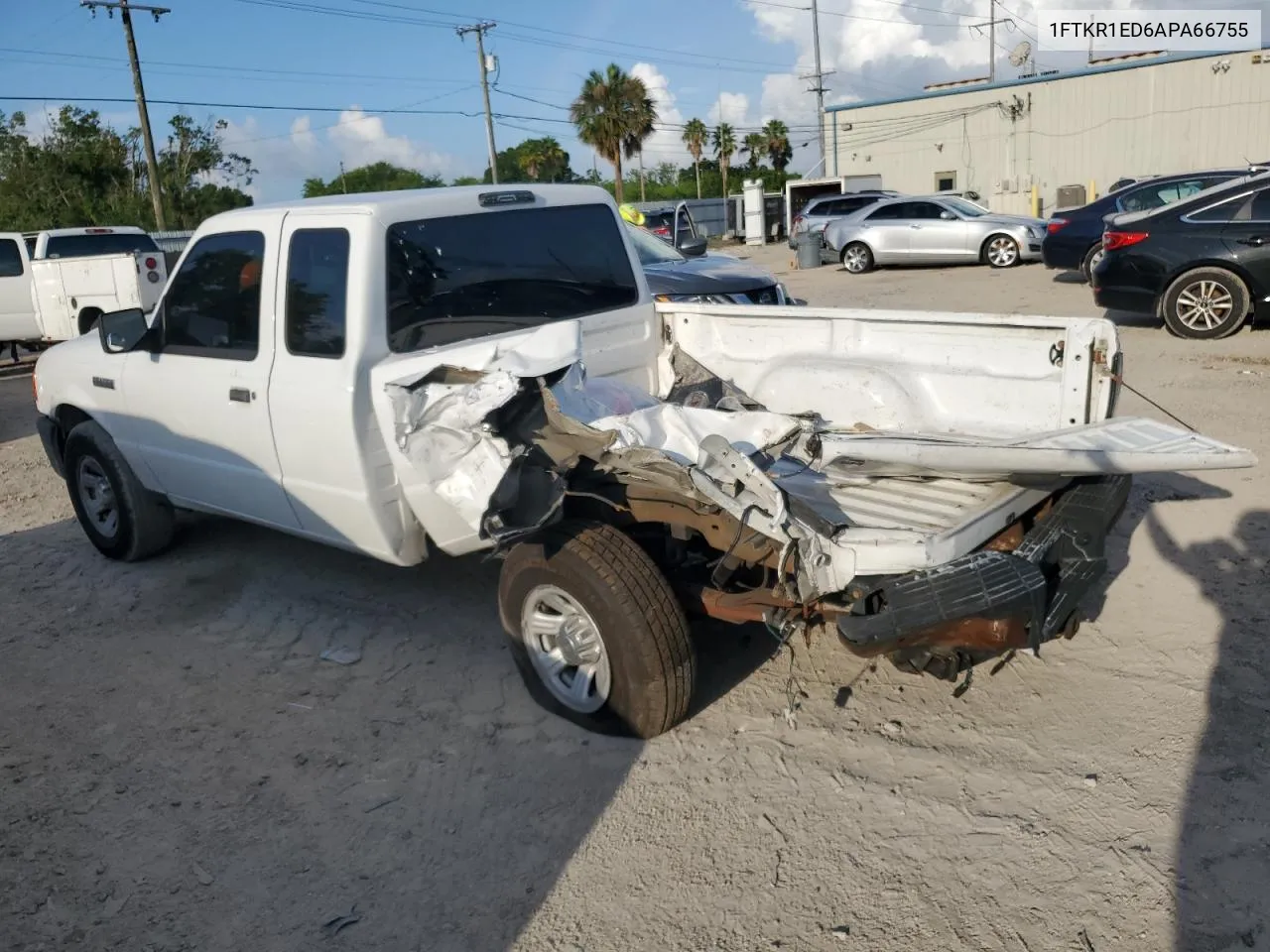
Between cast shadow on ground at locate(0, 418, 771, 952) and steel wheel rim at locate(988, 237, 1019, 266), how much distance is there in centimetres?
1754

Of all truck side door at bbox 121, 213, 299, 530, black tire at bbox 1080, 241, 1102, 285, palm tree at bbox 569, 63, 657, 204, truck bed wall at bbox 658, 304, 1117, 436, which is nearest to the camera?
truck bed wall at bbox 658, 304, 1117, 436

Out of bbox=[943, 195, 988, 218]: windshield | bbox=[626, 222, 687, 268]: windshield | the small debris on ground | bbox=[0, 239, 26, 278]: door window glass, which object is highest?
bbox=[0, 239, 26, 278]: door window glass

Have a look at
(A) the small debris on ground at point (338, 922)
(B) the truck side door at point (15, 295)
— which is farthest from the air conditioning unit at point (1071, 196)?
(A) the small debris on ground at point (338, 922)

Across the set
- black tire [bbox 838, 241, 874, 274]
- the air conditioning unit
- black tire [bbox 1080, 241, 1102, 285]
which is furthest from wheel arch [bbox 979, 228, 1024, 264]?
the air conditioning unit

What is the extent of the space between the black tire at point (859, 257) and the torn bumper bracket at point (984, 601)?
767 inches

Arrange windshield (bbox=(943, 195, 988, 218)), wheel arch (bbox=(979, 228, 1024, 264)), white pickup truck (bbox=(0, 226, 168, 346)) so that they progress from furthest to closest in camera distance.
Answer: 1. windshield (bbox=(943, 195, 988, 218))
2. wheel arch (bbox=(979, 228, 1024, 264))
3. white pickup truck (bbox=(0, 226, 168, 346))

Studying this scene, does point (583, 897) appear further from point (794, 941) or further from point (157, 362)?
point (157, 362)

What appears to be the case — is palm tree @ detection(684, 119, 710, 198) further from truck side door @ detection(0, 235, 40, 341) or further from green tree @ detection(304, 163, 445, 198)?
truck side door @ detection(0, 235, 40, 341)

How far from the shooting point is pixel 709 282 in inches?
367

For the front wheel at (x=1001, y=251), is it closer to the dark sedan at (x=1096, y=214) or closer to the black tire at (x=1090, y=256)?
the dark sedan at (x=1096, y=214)

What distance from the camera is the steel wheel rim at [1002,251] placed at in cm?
2036

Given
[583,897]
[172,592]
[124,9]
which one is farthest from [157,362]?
[124,9]

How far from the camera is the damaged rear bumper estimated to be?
310cm

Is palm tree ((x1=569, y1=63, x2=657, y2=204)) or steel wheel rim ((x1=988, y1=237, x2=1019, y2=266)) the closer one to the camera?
steel wheel rim ((x1=988, y1=237, x2=1019, y2=266))
